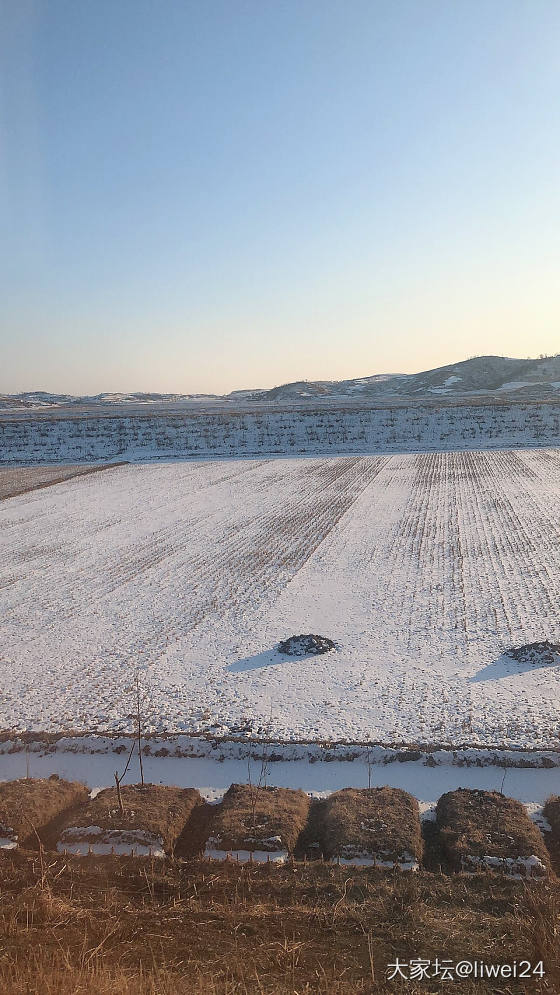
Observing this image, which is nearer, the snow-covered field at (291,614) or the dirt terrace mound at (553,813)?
the dirt terrace mound at (553,813)

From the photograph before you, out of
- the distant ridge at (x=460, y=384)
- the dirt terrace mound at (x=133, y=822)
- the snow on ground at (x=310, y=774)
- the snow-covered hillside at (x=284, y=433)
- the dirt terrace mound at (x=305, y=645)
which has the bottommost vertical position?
the snow on ground at (x=310, y=774)

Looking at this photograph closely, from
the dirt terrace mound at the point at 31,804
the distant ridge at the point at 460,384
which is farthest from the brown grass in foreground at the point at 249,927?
the distant ridge at the point at 460,384

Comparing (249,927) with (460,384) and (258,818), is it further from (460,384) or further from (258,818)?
(460,384)

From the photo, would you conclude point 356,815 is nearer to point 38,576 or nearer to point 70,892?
point 70,892

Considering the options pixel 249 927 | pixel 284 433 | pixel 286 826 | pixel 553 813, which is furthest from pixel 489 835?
pixel 284 433

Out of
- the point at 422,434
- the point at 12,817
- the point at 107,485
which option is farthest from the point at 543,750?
the point at 422,434

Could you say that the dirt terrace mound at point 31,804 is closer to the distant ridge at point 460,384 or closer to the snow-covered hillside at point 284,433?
the snow-covered hillside at point 284,433

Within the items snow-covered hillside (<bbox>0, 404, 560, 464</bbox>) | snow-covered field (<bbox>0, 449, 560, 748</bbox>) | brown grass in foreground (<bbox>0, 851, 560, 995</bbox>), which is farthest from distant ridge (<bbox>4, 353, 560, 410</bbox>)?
brown grass in foreground (<bbox>0, 851, 560, 995</bbox>)
